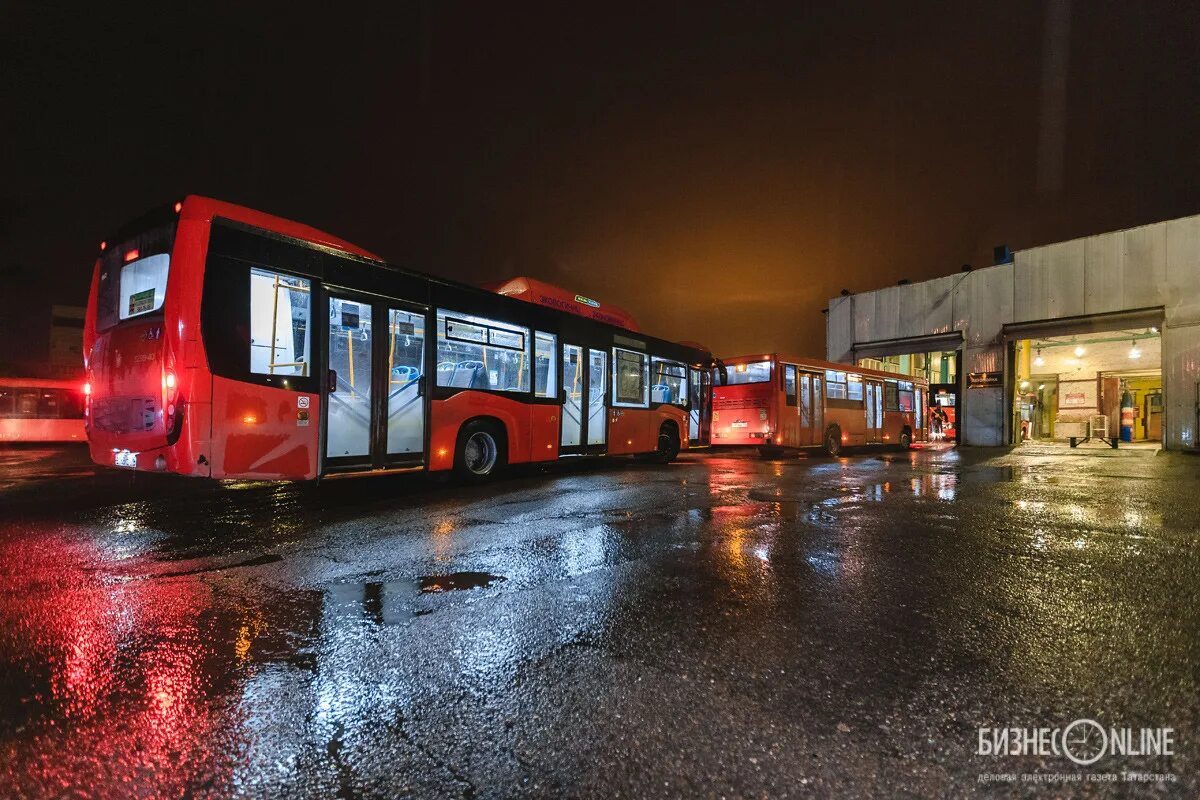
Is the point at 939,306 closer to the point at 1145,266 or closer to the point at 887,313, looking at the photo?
the point at 887,313

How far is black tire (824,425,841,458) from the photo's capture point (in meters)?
18.2

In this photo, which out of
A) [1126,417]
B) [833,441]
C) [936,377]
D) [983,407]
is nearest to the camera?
[833,441]

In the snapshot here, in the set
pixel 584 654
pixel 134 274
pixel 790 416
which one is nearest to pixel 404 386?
pixel 134 274

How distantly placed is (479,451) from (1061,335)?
24.3 metres

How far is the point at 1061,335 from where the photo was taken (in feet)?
74.7

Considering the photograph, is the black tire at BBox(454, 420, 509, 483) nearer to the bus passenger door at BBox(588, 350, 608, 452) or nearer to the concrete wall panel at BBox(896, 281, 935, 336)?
the bus passenger door at BBox(588, 350, 608, 452)

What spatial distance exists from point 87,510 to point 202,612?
17.6 feet

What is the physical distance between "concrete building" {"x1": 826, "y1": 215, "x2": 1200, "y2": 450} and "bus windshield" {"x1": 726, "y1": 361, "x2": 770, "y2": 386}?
1358 cm

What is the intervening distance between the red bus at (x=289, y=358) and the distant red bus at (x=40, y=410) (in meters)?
18.7

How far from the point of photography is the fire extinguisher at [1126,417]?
2600 centimetres

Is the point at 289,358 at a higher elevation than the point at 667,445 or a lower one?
higher

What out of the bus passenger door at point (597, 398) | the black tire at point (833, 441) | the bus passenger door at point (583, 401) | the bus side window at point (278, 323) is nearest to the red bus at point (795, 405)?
the black tire at point (833, 441)

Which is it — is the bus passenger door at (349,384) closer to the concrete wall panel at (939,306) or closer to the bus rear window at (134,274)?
the bus rear window at (134,274)

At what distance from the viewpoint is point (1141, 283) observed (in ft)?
67.7
